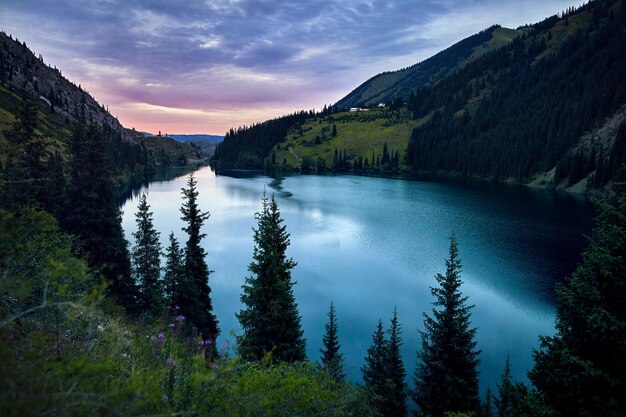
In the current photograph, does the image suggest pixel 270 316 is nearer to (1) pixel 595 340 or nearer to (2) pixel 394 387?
(2) pixel 394 387

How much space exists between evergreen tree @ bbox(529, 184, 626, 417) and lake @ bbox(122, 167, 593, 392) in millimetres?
17293

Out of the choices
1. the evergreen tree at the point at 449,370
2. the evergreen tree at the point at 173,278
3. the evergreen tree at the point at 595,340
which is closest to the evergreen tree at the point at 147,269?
the evergreen tree at the point at 173,278

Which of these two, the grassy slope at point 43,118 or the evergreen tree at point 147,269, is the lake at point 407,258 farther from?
the grassy slope at point 43,118

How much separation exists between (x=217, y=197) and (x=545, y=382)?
9808 cm

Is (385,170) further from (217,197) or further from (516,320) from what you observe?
(516,320)

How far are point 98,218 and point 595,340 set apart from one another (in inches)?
1240

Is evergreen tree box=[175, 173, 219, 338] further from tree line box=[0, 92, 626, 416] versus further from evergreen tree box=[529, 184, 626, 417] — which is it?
evergreen tree box=[529, 184, 626, 417]

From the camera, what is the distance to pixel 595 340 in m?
10.8

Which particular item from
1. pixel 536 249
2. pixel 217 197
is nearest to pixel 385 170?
pixel 217 197

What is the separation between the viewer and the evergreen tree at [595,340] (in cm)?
997

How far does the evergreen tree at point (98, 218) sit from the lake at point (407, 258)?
9.91 meters

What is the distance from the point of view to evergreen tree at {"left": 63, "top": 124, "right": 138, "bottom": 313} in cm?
2762

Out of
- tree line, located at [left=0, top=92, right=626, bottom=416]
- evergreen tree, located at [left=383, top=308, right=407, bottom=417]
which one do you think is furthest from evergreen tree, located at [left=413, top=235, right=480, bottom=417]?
evergreen tree, located at [left=383, top=308, right=407, bottom=417]

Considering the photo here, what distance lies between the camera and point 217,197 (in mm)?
102125
